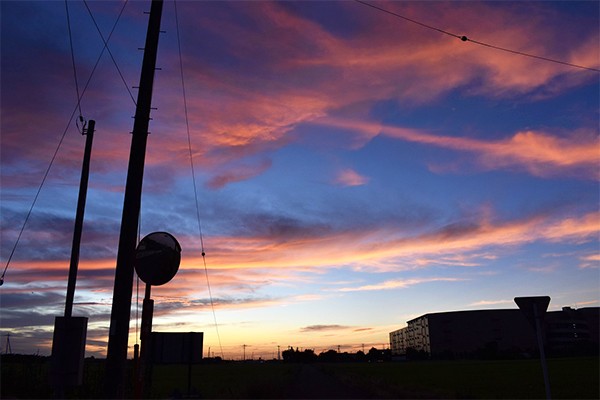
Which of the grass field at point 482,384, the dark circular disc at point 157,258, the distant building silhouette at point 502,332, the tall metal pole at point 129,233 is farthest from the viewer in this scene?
the distant building silhouette at point 502,332

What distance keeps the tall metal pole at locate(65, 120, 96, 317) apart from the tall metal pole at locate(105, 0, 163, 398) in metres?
10.2

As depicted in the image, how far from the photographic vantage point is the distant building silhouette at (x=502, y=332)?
139750 millimetres

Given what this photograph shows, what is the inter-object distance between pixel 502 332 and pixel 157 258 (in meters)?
156

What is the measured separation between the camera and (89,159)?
55.1ft

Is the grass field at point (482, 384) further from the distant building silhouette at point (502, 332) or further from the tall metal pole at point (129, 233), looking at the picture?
the distant building silhouette at point (502, 332)

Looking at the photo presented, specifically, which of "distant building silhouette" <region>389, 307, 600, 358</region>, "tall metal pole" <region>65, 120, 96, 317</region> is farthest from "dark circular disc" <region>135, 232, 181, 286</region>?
"distant building silhouette" <region>389, 307, 600, 358</region>

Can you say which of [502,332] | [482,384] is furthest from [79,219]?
[502,332]

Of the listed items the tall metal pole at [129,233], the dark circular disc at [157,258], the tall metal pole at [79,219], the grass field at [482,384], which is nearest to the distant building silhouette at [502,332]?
the grass field at [482,384]

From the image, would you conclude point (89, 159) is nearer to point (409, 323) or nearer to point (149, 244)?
point (149, 244)

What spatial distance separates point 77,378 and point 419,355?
562ft

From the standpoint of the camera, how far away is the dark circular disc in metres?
7.22

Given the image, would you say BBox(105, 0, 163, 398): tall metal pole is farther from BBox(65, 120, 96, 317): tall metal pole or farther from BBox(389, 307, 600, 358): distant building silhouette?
BBox(389, 307, 600, 358): distant building silhouette

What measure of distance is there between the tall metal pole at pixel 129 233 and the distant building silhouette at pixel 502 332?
14716 cm

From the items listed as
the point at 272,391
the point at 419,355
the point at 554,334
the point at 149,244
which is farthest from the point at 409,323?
the point at 149,244
